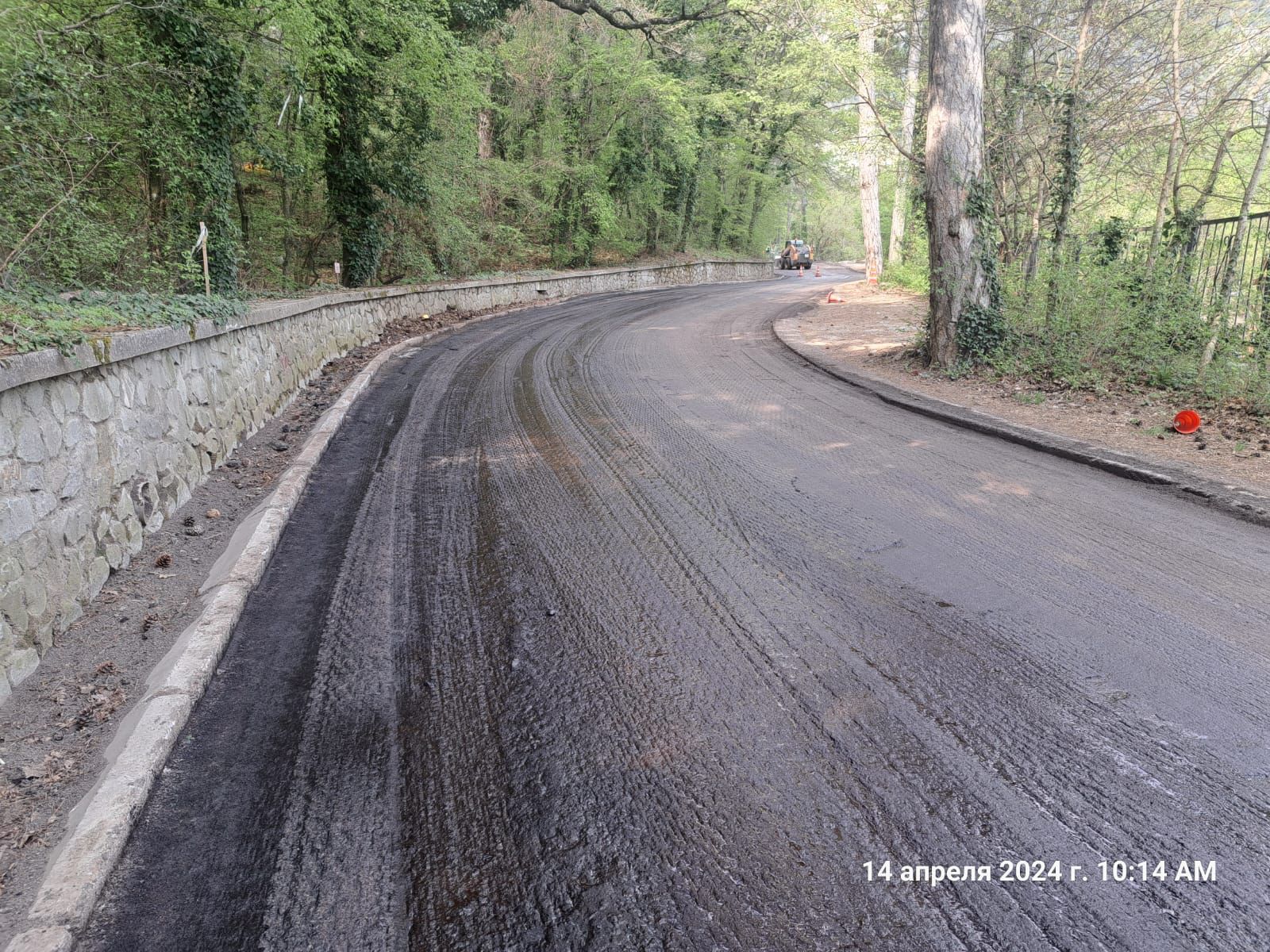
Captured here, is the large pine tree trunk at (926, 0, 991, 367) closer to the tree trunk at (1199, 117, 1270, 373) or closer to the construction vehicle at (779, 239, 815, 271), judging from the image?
the tree trunk at (1199, 117, 1270, 373)

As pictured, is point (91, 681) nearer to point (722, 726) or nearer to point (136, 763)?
point (136, 763)

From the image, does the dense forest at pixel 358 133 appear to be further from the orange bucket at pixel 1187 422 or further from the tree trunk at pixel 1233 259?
the tree trunk at pixel 1233 259

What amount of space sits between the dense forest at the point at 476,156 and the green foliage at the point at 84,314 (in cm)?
5

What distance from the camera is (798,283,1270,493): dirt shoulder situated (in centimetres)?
568

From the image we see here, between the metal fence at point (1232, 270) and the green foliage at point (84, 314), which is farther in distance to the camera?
the metal fence at point (1232, 270)

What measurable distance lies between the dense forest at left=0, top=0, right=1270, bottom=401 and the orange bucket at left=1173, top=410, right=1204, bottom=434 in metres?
1.43

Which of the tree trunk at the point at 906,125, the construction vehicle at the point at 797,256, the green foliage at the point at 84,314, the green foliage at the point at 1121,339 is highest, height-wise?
the tree trunk at the point at 906,125

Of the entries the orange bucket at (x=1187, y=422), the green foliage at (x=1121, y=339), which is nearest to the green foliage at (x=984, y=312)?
the green foliage at (x=1121, y=339)

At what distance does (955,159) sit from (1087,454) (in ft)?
16.1

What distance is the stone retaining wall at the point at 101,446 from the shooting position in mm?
3059

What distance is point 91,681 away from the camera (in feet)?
10.0

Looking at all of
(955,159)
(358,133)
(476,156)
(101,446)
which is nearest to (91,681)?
(101,446)

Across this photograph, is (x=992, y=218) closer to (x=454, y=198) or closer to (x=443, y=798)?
(x=443, y=798)

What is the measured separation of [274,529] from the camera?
4492 mm
